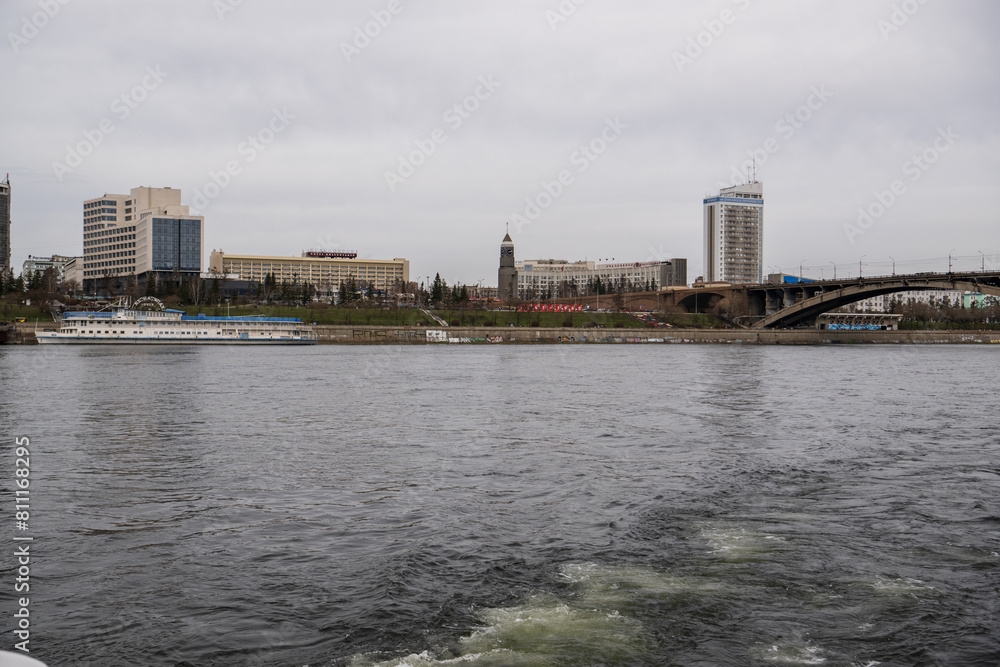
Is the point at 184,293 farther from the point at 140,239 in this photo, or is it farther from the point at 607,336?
the point at 607,336

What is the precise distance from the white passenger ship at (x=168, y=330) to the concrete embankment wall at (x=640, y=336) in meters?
9.24

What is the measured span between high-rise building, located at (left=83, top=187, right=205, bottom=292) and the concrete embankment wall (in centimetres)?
5944

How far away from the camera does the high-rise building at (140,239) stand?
152 meters

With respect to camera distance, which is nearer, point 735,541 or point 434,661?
point 434,661

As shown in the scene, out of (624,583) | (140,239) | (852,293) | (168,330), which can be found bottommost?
(624,583)

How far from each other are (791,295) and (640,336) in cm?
2858

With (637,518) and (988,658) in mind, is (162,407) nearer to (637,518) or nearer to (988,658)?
(637,518)

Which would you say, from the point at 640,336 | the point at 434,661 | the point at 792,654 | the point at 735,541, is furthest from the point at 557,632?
the point at 640,336

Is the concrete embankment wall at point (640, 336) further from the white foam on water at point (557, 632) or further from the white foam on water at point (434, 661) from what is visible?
the white foam on water at point (434, 661)

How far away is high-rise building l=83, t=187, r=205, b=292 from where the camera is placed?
5994 inches

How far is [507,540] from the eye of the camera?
12391 mm

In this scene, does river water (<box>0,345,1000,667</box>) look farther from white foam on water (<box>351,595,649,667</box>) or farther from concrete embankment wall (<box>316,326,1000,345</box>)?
concrete embankment wall (<box>316,326,1000,345</box>)

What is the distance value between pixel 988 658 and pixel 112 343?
9975cm

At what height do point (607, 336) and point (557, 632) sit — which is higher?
point (607, 336)
